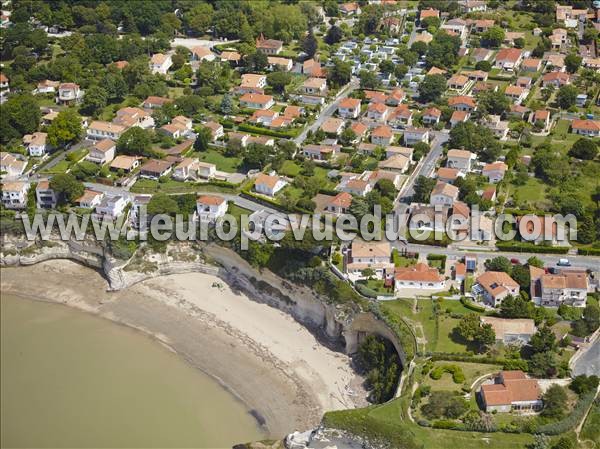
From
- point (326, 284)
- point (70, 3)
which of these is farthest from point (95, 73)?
point (326, 284)

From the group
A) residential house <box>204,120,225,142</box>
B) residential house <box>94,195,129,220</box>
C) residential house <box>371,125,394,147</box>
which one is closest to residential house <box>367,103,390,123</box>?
residential house <box>371,125,394,147</box>

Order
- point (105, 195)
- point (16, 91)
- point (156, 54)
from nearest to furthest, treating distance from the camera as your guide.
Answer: point (105, 195), point (16, 91), point (156, 54)

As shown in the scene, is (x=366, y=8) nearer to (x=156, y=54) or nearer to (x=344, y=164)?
(x=156, y=54)

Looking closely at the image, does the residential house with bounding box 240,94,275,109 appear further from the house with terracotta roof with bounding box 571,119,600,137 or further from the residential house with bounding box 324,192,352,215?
the house with terracotta roof with bounding box 571,119,600,137

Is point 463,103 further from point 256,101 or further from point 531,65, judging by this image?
point 256,101

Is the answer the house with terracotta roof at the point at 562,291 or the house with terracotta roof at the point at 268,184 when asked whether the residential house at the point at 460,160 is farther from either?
the house with terracotta roof at the point at 562,291

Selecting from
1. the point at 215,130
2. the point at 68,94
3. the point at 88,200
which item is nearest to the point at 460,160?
the point at 215,130

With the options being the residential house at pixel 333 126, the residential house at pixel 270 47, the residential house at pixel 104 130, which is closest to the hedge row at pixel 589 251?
the residential house at pixel 333 126
